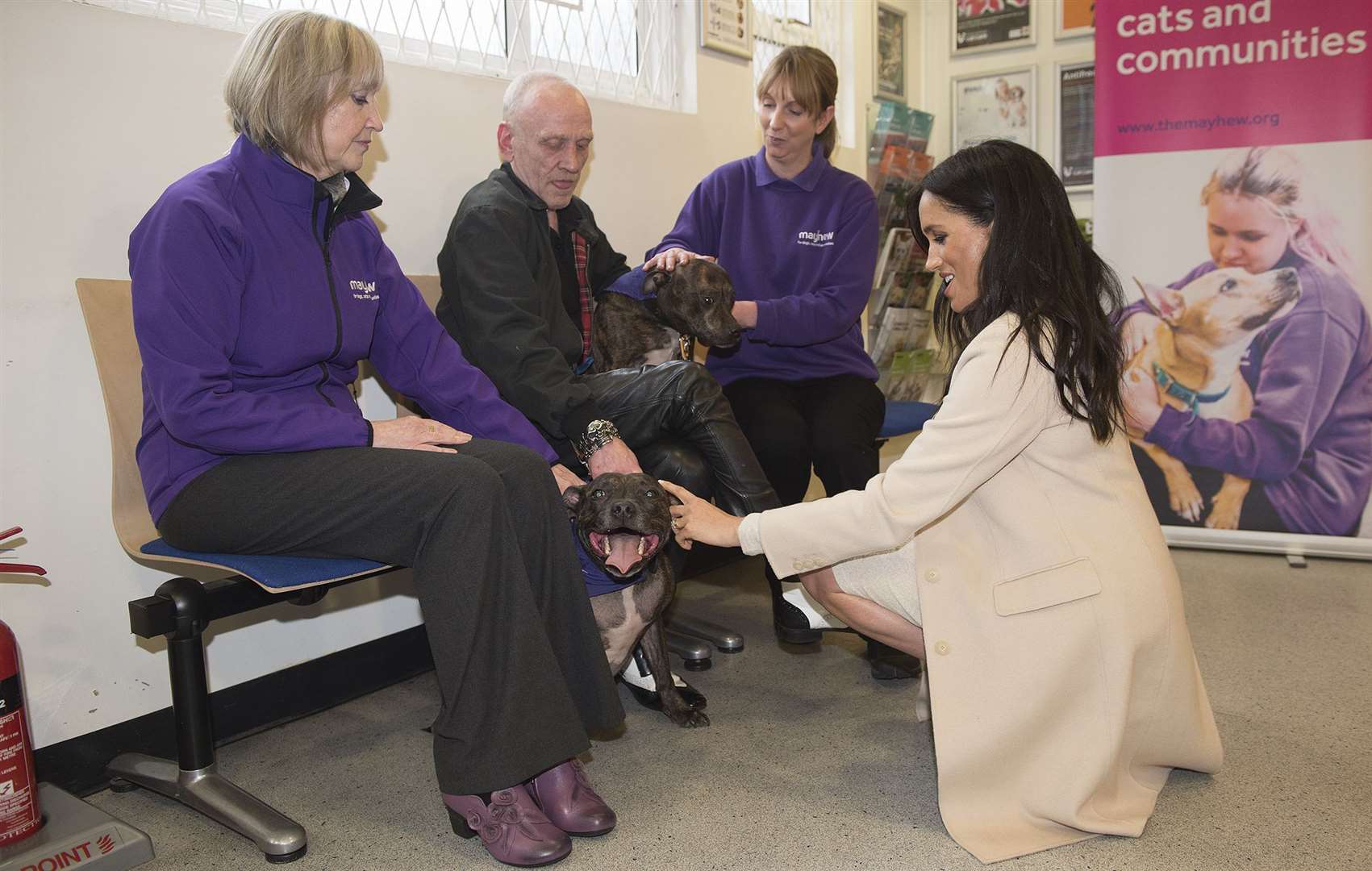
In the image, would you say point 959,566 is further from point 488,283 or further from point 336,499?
→ point 488,283

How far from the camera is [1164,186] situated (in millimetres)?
4027

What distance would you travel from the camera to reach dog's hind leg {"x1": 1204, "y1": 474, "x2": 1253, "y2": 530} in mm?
4062

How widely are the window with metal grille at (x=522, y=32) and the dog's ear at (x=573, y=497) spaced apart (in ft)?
4.61

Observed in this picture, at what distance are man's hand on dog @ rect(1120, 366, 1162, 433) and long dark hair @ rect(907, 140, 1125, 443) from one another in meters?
2.33

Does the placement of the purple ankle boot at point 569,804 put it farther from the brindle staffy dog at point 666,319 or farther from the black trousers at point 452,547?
the brindle staffy dog at point 666,319

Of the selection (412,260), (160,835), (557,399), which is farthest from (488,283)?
(160,835)

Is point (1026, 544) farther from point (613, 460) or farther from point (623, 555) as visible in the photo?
point (613, 460)

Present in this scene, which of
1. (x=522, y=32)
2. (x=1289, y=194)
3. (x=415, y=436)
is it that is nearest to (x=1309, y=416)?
(x=1289, y=194)

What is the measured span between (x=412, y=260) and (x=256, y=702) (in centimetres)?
124

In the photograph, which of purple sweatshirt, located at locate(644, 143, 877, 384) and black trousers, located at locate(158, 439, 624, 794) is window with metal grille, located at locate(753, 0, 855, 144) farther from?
black trousers, located at locate(158, 439, 624, 794)

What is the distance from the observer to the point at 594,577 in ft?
7.55

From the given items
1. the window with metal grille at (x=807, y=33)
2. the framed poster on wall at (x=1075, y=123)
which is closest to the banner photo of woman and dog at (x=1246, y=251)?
the window with metal grille at (x=807, y=33)

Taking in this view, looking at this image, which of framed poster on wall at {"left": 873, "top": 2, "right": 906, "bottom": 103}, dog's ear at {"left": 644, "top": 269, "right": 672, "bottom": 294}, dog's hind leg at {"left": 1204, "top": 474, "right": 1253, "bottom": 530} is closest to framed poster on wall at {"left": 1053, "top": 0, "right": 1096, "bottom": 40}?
framed poster on wall at {"left": 873, "top": 2, "right": 906, "bottom": 103}

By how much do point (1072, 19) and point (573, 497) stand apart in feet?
15.2
